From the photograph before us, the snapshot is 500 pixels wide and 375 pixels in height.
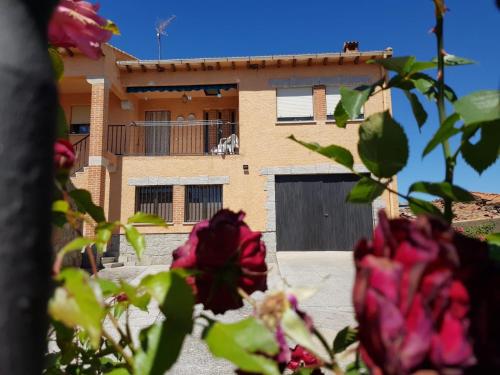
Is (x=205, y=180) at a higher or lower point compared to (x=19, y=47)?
higher

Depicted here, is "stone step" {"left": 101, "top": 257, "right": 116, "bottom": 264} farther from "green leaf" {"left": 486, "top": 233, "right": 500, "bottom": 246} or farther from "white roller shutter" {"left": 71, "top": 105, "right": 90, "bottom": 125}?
"green leaf" {"left": 486, "top": 233, "right": 500, "bottom": 246}

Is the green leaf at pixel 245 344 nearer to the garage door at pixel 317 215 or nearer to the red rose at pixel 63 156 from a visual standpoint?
the red rose at pixel 63 156

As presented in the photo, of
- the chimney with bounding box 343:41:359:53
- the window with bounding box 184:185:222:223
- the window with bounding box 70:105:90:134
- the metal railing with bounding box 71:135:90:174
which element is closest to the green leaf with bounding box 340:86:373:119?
the window with bounding box 184:185:222:223

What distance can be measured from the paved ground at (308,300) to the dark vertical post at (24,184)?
8.1 inches

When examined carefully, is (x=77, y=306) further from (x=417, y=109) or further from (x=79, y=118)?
(x=79, y=118)

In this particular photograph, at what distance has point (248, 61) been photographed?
40.7 feet

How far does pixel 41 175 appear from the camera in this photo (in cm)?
31

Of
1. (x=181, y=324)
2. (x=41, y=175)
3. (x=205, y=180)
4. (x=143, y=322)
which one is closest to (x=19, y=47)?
(x=41, y=175)

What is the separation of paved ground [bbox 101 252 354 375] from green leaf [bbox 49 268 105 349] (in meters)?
0.15

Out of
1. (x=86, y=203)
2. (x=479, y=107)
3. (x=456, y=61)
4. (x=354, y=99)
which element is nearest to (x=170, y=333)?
(x=86, y=203)

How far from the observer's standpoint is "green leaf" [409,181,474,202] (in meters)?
0.55

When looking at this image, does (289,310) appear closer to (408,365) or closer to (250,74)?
(408,365)

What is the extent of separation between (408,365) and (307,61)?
12.9 m

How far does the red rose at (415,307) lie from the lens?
1.01 feet
